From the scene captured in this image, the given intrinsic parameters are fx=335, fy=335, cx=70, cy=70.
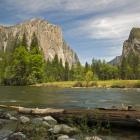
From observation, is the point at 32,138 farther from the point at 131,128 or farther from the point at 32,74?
the point at 32,74

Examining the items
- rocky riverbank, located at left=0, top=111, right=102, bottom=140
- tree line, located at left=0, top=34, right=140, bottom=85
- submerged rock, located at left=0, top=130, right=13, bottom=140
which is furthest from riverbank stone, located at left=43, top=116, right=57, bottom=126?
tree line, located at left=0, top=34, right=140, bottom=85

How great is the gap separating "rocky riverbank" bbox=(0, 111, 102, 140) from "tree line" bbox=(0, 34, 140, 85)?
95502mm

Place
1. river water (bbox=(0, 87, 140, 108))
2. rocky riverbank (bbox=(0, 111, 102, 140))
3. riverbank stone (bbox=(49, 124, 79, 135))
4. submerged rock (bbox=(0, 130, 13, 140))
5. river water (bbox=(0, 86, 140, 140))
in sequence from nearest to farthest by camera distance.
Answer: rocky riverbank (bbox=(0, 111, 102, 140)) → submerged rock (bbox=(0, 130, 13, 140)) → riverbank stone (bbox=(49, 124, 79, 135)) → river water (bbox=(0, 86, 140, 140)) → river water (bbox=(0, 87, 140, 108))

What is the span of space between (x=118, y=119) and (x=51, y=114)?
14.3 ft

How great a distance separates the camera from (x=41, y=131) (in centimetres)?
1534

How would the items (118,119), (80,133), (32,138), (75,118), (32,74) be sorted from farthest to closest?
(32,74), (75,118), (118,119), (80,133), (32,138)

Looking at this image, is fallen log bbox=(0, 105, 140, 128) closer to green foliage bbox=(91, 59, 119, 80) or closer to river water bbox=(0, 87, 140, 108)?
river water bbox=(0, 87, 140, 108)

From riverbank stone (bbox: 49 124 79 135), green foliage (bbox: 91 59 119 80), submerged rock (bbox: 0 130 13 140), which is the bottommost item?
submerged rock (bbox: 0 130 13 140)

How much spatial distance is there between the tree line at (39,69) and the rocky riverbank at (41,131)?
313 ft

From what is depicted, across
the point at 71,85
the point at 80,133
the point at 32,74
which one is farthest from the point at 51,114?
the point at 32,74

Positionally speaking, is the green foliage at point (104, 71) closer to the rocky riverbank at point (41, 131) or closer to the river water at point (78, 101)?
the river water at point (78, 101)

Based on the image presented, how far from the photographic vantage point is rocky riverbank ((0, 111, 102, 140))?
14.5 meters

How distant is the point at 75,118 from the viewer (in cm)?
1833

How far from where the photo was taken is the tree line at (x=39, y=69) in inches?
4641
